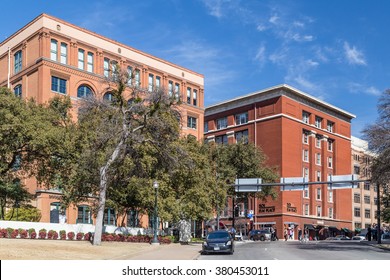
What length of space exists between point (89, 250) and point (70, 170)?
1491 centimetres

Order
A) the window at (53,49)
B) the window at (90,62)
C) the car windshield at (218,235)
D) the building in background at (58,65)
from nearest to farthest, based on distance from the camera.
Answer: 1. the car windshield at (218,235)
2. the building in background at (58,65)
3. the window at (53,49)
4. the window at (90,62)

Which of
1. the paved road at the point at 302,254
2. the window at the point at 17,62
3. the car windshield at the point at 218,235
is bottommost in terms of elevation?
the paved road at the point at 302,254

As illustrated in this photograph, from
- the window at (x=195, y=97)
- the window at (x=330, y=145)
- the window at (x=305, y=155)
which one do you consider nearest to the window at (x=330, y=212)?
the window at (x=305, y=155)

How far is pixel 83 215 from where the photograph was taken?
62.6 metres

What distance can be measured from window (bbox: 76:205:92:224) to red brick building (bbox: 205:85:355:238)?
34.3m

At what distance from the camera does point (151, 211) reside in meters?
46.1

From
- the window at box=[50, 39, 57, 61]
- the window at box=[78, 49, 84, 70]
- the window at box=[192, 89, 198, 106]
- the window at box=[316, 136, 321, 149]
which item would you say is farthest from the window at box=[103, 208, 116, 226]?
the window at box=[316, 136, 321, 149]

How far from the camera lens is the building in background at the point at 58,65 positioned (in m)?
60.1

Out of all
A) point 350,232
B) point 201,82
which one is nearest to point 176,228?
point 201,82

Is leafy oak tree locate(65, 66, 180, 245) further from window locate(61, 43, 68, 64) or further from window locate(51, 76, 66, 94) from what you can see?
window locate(61, 43, 68, 64)

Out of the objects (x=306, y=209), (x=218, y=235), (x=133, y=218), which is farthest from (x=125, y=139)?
(x=306, y=209)

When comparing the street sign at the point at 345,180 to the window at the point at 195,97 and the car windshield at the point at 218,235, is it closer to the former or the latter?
the car windshield at the point at 218,235

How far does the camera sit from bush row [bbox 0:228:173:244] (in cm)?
3697

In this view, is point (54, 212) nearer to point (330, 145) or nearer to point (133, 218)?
point (133, 218)
